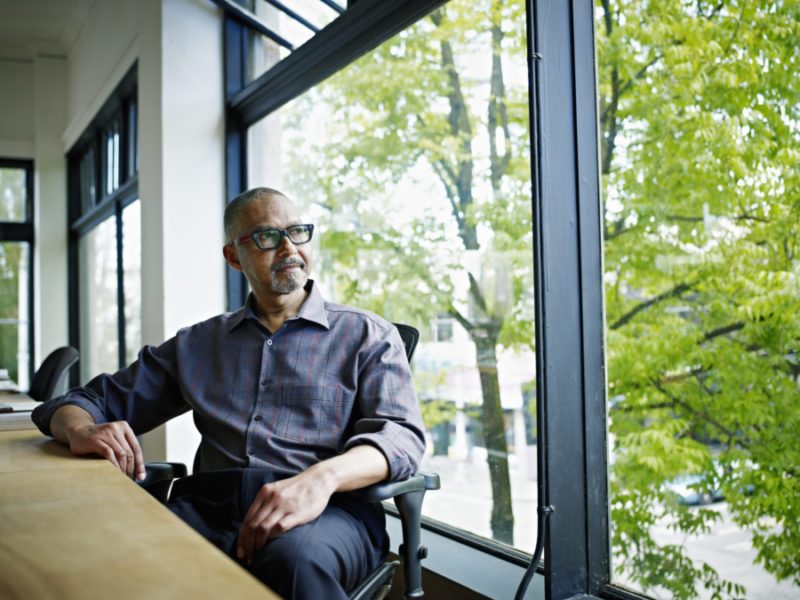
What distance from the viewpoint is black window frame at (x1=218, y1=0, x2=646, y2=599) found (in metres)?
1.94

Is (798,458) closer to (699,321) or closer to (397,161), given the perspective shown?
(699,321)

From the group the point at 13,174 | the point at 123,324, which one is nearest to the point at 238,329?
the point at 123,324

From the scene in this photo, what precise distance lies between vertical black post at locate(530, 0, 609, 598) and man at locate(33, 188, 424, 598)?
0.40 metres

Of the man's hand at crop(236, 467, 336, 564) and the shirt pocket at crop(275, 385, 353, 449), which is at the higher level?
the shirt pocket at crop(275, 385, 353, 449)

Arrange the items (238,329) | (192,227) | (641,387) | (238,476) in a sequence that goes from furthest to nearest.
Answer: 1. (192,227)
2. (641,387)
3. (238,329)
4. (238,476)

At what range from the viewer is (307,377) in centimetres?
187

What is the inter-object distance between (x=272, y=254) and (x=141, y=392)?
498 mm

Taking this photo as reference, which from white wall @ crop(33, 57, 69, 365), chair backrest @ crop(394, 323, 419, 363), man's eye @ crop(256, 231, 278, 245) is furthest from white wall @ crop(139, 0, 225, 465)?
white wall @ crop(33, 57, 69, 365)

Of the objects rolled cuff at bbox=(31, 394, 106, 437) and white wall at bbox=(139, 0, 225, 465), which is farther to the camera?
white wall at bbox=(139, 0, 225, 465)

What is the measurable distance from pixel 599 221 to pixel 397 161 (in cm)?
131

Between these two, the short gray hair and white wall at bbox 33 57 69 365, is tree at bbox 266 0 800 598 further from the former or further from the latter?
white wall at bbox 33 57 69 365

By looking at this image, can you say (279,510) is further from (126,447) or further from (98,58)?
(98,58)

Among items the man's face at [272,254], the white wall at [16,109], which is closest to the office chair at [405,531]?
the man's face at [272,254]

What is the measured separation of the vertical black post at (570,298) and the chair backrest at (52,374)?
2.34m
